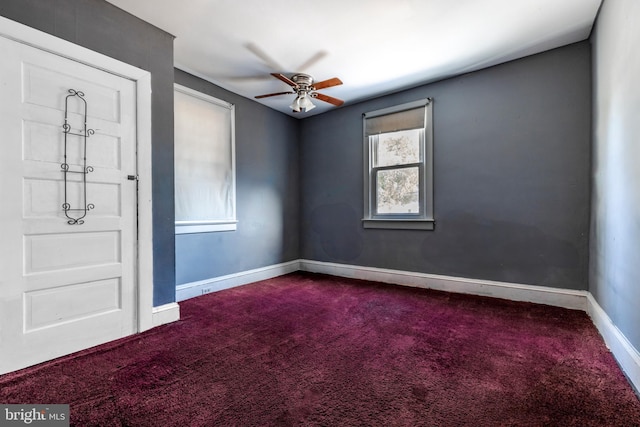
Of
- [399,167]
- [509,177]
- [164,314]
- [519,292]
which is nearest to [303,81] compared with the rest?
[399,167]

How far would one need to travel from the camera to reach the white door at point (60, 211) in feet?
6.05

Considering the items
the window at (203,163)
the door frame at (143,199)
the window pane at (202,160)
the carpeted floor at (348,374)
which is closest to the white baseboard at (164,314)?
the door frame at (143,199)

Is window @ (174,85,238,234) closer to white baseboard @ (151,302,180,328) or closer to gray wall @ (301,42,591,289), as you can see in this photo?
white baseboard @ (151,302,180,328)

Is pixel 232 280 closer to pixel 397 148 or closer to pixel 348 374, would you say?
pixel 348 374

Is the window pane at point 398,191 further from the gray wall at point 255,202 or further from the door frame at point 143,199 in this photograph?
the door frame at point 143,199

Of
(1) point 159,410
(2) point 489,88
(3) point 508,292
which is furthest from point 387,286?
(1) point 159,410

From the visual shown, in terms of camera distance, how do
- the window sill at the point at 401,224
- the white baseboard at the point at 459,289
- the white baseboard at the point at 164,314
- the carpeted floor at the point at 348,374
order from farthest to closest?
the window sill at the point at 401,224 < the white baseboard at the point at 164,314 < the white baseboard at the point at 459,289 < the carpeted floor at the point at 348,374

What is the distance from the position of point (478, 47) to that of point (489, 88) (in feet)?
1.90

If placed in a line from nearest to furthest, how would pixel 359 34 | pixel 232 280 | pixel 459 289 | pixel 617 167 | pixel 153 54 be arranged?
pixel 617 167 < pixel 153 54 < pixel 359 34 < pixel 459 289 < pixel 232 280

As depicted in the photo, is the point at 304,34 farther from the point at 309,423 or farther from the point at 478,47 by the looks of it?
the point at 309,423

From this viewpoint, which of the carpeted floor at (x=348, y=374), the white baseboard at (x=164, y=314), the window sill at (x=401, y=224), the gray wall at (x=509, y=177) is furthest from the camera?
the window sill at (x=401, y=224)

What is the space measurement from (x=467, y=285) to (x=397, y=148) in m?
1.96

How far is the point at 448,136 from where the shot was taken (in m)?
3.58

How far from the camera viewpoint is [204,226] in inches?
141
